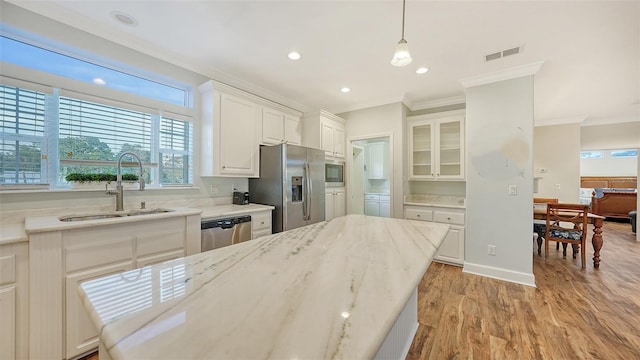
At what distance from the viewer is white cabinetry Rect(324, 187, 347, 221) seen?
4145 mm

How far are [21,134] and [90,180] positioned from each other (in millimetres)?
543

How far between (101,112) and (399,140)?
3718mm

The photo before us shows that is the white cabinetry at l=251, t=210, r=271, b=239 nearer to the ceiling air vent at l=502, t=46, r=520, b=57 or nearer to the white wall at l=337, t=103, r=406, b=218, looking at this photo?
the white wall at l=337, t=103, r=406, b=218

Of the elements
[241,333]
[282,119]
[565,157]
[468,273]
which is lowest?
[468,273]

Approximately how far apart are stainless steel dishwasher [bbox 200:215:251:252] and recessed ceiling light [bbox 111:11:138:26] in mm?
1860

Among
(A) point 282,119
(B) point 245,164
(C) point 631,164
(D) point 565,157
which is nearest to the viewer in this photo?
(B) point 245,164

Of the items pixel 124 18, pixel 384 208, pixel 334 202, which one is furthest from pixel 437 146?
pixel 124 18

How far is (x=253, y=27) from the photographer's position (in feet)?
7.38

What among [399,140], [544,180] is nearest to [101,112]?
[399,140]

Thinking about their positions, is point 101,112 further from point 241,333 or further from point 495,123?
point 495,123

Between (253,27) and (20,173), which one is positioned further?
(253,27)

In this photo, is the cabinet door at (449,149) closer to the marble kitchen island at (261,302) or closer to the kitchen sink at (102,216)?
the marble kitchen island at (261,302)

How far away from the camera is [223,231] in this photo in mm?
2537

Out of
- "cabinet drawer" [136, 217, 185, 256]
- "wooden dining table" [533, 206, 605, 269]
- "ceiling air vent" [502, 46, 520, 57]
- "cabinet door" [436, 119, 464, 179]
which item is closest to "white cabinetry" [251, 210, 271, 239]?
"cabinet drawer" [136, 217, 185, 256]
